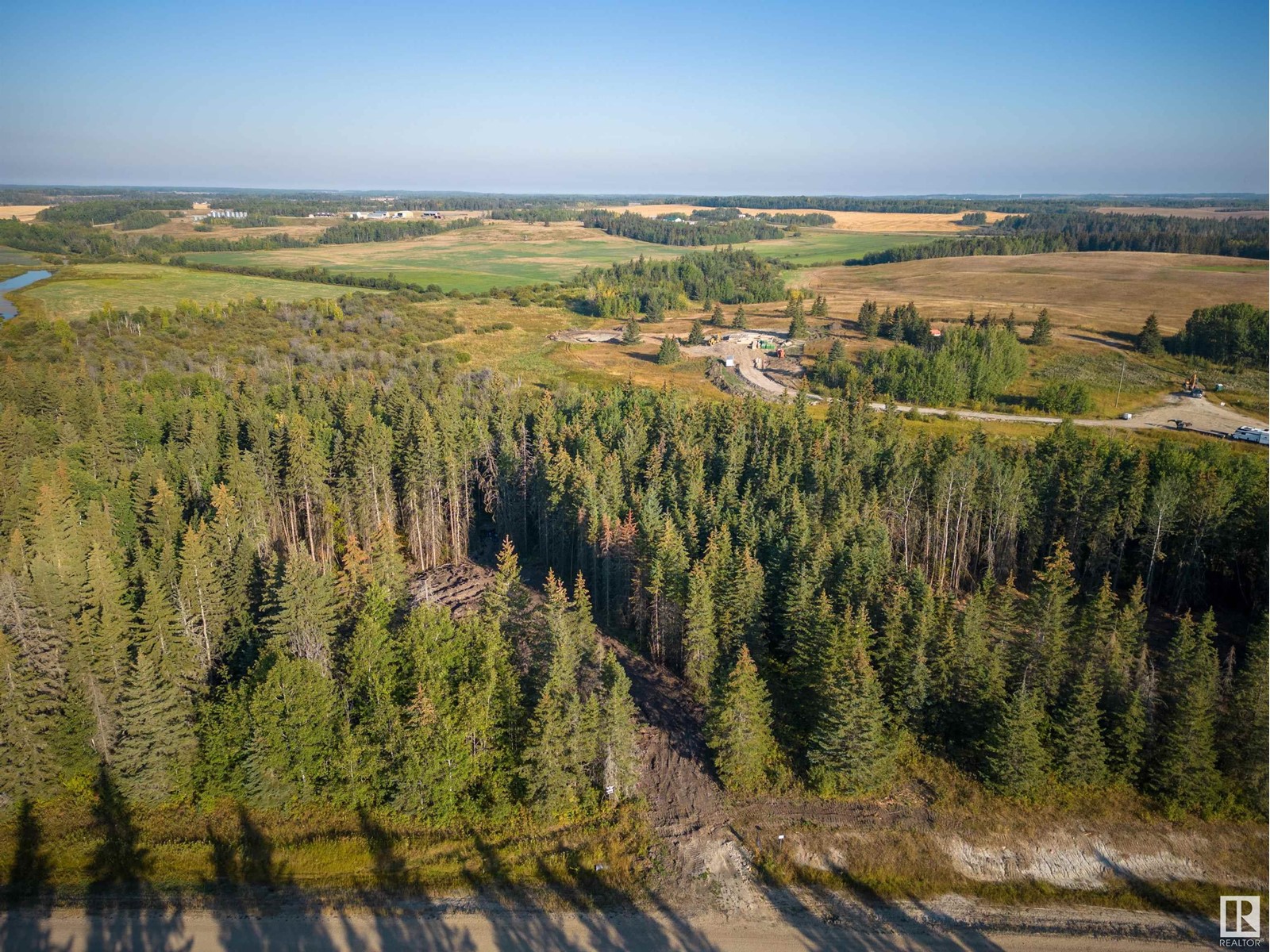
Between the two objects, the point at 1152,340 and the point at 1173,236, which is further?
the point at 1173,236

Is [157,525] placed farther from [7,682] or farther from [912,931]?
[912,931]

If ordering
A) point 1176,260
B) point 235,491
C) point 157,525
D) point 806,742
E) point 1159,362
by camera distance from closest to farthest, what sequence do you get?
point 806,742
point 157,525
point 235,491
point 1159,362
point 1176,260

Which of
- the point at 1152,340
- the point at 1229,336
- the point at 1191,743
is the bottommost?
the point at 1191,743

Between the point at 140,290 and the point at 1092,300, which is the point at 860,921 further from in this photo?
the point at 140,290

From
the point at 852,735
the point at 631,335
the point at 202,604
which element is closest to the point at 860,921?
the point at 852,735

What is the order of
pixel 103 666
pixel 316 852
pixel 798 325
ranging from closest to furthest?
pixel 316 852 → pixel 103 666 → pixel 798 325

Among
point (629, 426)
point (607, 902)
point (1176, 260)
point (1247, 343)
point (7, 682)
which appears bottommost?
point (607, 902)

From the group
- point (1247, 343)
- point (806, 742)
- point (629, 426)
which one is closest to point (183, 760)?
point (806, 742)
